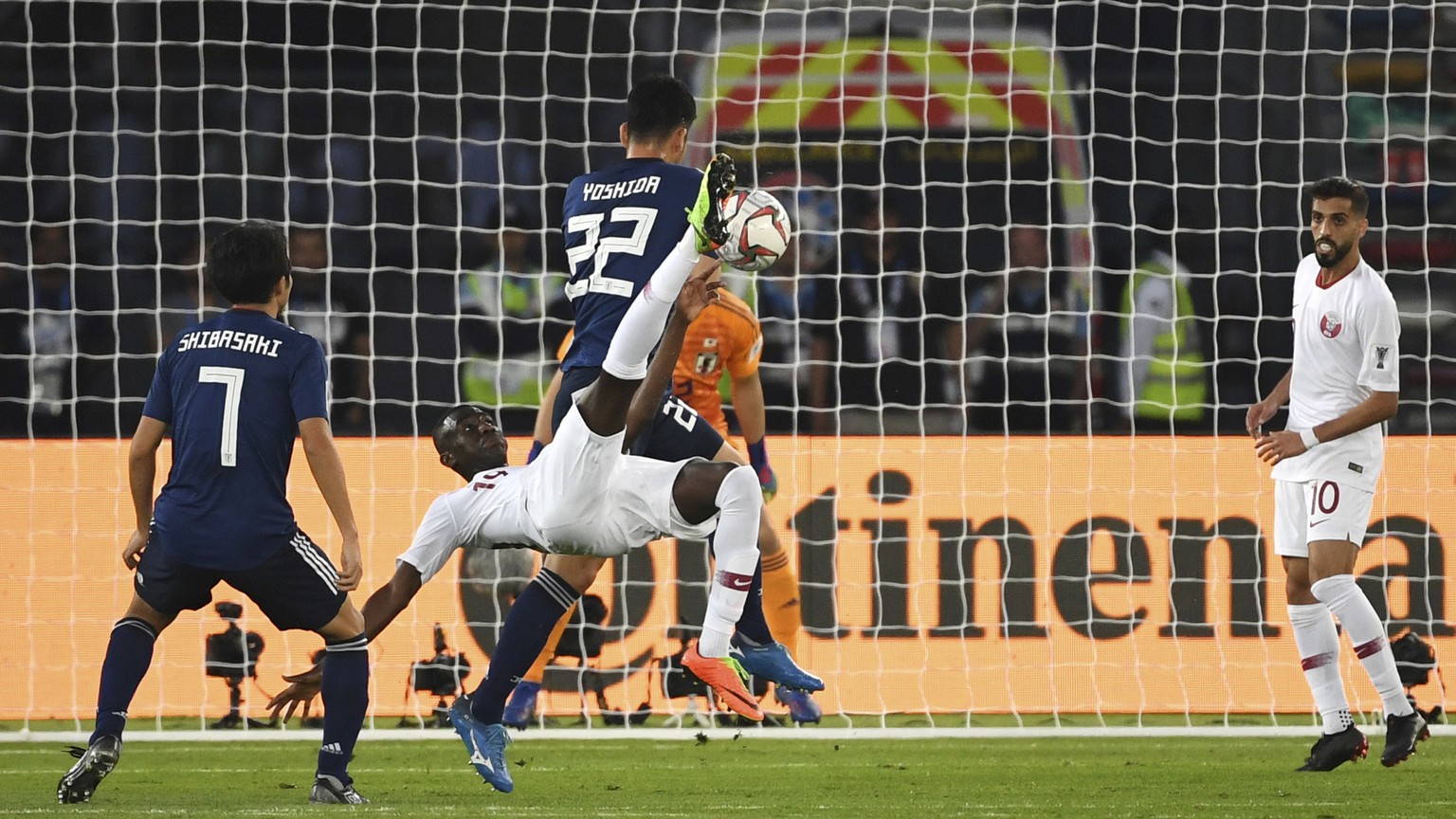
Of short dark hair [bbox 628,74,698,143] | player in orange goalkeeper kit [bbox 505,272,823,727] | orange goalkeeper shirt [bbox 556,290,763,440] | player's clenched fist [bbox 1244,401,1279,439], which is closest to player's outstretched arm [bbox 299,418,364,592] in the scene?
short dark hair [bbox 628,74,698,143]

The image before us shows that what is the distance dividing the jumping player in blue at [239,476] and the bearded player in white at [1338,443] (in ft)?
10.1

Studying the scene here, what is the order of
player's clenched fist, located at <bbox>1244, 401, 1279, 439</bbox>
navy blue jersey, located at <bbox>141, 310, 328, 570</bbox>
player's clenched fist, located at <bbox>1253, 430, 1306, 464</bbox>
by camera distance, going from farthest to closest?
player's clenched fist, located at <bbox>1244, 401, 1279, 439</bbox> < player's clenched fist, located at <bbox>1253, 430, 1306, 464</bbox> < navy blue jersey, located at <bbox>141, 310, 328, 570</bbox>

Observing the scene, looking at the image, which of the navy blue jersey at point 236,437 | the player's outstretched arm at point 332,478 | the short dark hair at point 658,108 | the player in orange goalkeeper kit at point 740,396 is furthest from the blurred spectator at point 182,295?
the player's outstretched arm at point 332,478

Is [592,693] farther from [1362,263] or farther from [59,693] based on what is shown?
[1362,263]

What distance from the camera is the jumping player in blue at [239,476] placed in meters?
4.98

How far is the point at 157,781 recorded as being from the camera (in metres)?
6.20

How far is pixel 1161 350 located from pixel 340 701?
530 centimetres

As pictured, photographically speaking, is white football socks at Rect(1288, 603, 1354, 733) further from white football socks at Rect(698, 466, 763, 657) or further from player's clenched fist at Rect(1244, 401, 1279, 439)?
white football socks at Rect(698, 466, 763, 657)

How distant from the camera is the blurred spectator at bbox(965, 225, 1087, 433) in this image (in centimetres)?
920

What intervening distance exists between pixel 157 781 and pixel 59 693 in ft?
8.58

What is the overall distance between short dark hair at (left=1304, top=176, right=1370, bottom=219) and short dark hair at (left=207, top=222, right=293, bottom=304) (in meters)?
3.43

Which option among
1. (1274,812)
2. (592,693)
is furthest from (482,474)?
(592,693)

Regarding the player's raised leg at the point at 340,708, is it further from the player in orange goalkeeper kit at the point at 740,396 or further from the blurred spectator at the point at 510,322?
the blurred spectator at the point at 510,322

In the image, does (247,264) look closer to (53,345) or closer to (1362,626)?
(1362,626)
